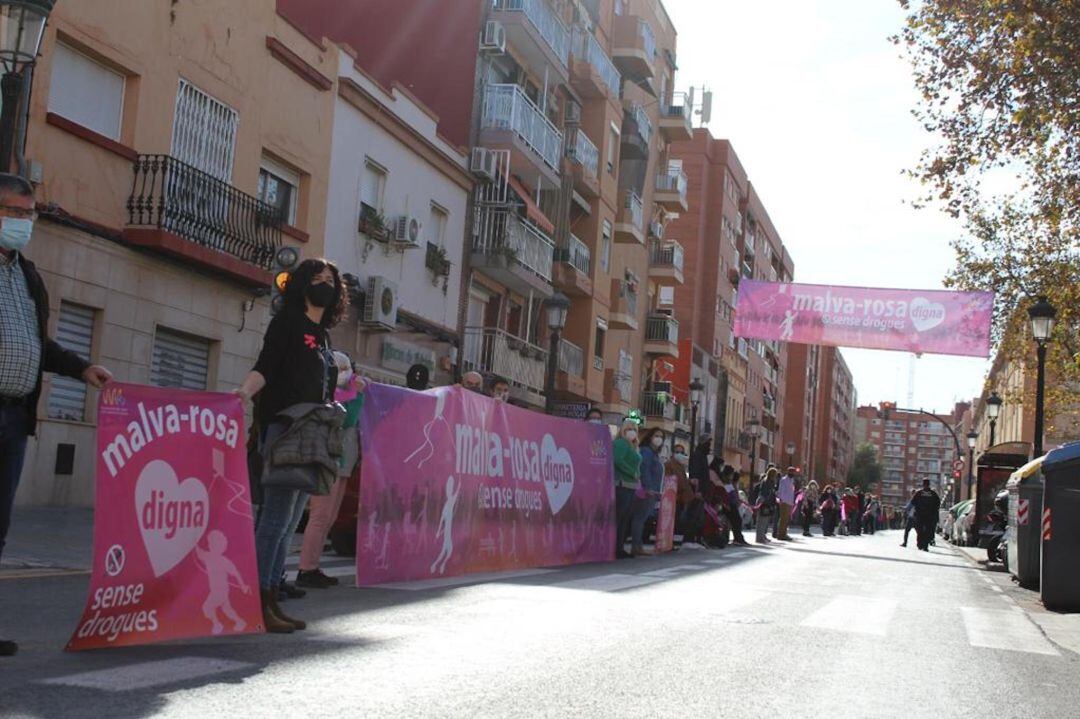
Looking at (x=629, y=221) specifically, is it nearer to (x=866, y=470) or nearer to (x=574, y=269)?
(x=574, y=269)

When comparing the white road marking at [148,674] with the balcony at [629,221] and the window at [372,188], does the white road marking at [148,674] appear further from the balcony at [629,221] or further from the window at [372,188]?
the balcony at [629,221]

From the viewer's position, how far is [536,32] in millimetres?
33625

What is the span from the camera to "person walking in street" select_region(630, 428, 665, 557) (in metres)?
17.6

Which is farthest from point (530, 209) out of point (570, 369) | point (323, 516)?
point (323, 516)

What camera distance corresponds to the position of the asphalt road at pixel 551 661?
5.04 m

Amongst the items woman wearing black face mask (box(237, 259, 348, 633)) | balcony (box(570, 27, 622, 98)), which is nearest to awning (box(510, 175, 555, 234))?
balcony (box(570, 27, 622, 98))

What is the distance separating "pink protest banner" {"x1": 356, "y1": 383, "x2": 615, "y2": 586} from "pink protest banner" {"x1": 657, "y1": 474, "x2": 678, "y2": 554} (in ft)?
9.24

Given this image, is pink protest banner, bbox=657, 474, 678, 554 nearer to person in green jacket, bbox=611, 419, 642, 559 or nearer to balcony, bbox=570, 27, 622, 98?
person in green jacket, bbox=611, 419, 642, 559

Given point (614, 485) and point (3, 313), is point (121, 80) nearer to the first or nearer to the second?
point (614, 485)

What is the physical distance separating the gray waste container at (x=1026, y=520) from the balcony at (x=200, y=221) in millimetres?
11556

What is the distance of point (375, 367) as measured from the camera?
2605 centimetres

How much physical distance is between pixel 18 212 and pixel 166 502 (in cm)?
147

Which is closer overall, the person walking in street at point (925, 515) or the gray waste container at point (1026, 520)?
the gray waste container at point (1026, 520)

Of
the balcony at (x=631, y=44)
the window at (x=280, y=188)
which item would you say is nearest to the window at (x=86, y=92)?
the window at (x=280, y=188)
